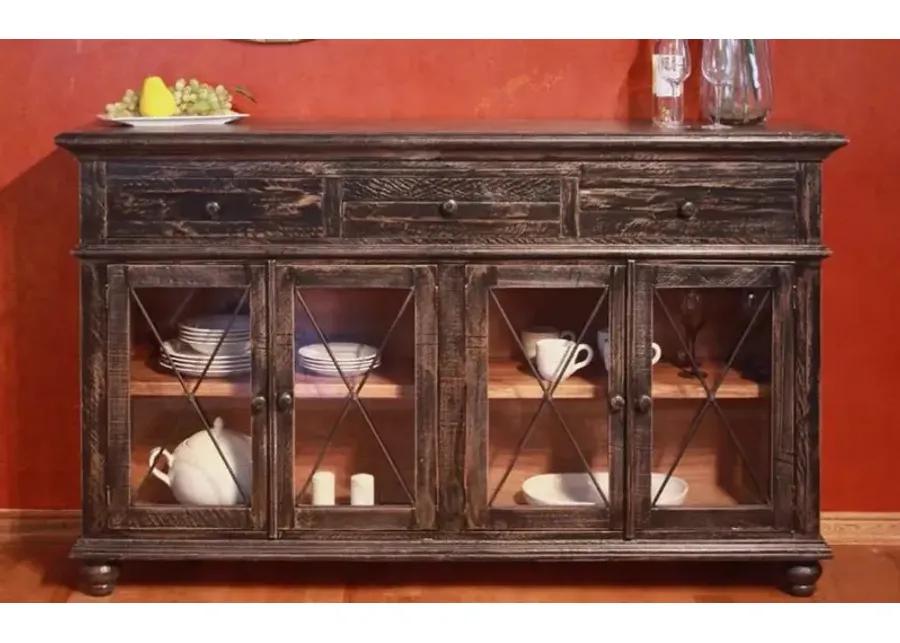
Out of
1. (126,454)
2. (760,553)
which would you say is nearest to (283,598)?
(126,454)

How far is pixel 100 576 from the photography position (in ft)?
10.3

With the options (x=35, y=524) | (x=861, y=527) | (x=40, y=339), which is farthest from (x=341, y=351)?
(x=861, y=527)

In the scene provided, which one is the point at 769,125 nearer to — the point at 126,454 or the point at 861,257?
the point at 861,257

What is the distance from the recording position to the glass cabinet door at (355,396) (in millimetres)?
3041

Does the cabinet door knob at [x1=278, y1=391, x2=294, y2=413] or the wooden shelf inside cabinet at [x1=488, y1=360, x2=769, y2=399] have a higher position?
the wooden shelf inside cabinet at [x1=488, y1=360, x2=769, y2=399]

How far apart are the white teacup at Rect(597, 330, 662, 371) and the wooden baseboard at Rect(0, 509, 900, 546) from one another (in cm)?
78

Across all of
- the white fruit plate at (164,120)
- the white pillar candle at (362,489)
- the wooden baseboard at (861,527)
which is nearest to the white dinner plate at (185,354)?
the white pillar candle at (362,489)

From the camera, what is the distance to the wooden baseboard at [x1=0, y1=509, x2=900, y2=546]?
11.6 feet

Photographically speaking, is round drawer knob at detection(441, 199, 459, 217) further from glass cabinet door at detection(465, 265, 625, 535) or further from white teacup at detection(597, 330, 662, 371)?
white teacup at detection(597, 330, 662, 371)

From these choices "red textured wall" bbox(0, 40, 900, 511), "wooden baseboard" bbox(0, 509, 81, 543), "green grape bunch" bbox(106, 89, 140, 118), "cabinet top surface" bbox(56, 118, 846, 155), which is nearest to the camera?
"cabinet top surface" bbox(56, 118, 846, 155)

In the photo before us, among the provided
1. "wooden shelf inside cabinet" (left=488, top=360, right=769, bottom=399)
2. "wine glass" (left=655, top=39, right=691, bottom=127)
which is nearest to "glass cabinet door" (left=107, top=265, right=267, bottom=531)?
"wooden shelf inside cabinet" (left=488, top=360, right=769, bottom=399)

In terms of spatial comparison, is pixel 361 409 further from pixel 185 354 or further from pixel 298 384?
pixel 185 354

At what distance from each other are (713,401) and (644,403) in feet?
0.47

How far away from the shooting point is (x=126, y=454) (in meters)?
3.09
